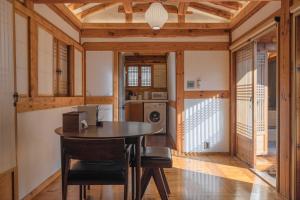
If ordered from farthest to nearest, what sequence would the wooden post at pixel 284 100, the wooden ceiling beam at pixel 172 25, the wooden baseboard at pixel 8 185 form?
the wooden ceiling beam at pixel 172 25, the wooden post at pixel 284 100, the wooden baseboard at pixel 8 185

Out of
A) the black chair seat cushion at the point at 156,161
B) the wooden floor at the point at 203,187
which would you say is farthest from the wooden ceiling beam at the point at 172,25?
the black chair seat cushion at the point at 156,161

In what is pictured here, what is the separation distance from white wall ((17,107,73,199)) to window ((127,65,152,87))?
4.89 meters

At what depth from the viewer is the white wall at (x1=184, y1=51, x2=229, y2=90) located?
539 cm

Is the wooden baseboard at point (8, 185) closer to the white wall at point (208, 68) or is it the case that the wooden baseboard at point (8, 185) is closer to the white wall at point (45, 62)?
the white wall at point (45, 62)

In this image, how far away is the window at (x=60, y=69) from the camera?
4141 mm

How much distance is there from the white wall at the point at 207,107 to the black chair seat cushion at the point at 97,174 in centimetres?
314

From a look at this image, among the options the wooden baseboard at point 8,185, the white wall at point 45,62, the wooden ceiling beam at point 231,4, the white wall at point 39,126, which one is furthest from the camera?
the wooden ceiling beam at point 231,4

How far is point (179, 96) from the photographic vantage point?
5.41 meters

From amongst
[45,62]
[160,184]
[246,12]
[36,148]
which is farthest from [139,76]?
[160,184]

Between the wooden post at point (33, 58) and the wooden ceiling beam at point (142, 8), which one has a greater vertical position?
the wooden ceiling beam at point (142, 8)

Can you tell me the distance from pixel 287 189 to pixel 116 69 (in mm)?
3541

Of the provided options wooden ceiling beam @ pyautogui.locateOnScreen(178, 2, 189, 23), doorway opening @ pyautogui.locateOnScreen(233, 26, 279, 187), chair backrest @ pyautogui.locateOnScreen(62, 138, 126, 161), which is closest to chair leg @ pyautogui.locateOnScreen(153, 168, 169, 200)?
chair backrest @ pyautogui.locateOnScreen(62, 138, 126, 161)

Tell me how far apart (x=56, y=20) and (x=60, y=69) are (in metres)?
0.73

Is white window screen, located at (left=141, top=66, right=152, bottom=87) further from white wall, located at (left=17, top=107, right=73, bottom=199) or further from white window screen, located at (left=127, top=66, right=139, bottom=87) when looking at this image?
white wall, located at (left=17, top=107, right=73, bottom=199)
